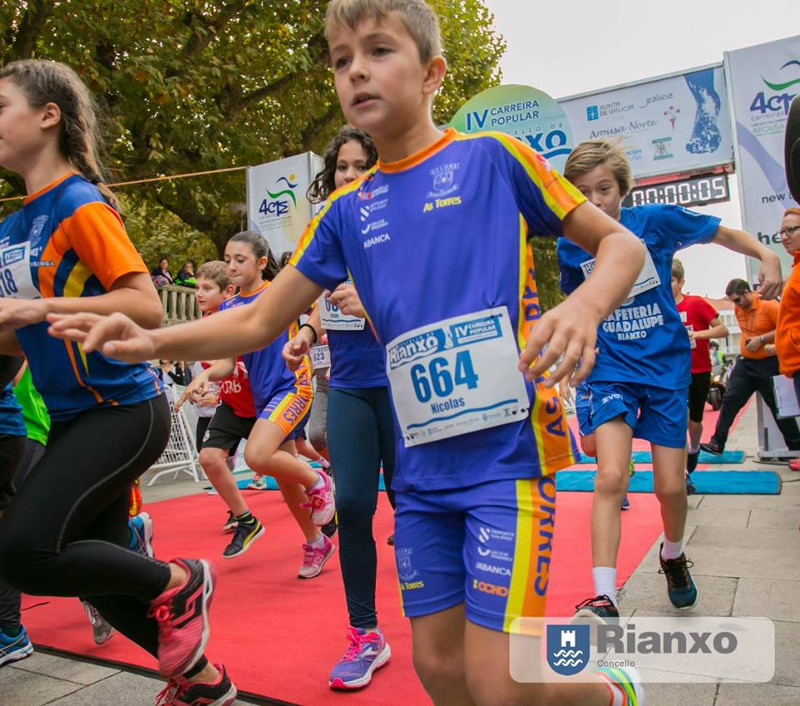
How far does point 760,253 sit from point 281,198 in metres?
8.03

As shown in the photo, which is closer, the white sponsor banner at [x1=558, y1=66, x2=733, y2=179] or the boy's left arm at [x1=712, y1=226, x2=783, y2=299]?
the boy's left arm at [x1=712, y1=226, x2=783, y2=299]

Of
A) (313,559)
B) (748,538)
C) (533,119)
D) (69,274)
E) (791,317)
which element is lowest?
(748,538)

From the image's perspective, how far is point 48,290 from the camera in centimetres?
244

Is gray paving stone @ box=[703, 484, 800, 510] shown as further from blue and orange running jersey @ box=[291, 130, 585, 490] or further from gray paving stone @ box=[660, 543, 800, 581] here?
blue and orange running jersey @ box=[291, 130, 585, 490]

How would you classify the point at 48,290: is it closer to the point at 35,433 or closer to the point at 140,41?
the point at 35,433

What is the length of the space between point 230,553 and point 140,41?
9214 mm

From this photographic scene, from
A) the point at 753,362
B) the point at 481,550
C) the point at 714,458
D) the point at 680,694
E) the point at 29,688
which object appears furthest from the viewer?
the point at 714,458

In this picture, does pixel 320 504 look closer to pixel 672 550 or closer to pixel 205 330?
pixel 672 550

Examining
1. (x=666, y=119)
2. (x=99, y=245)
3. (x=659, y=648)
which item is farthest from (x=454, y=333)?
(x=666, y=119)

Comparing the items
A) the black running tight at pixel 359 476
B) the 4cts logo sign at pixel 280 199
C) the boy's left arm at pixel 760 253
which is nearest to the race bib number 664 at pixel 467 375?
the black running tight at pixel 359 476

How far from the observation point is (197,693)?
2.49 metres

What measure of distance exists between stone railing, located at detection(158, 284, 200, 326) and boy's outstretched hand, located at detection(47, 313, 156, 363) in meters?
14.4

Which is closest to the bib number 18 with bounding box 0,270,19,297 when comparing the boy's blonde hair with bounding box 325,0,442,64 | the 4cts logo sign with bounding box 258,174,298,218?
the boy's blonde hair with bounding box 325,0,442,64

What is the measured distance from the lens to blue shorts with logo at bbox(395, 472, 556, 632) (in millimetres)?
1630
